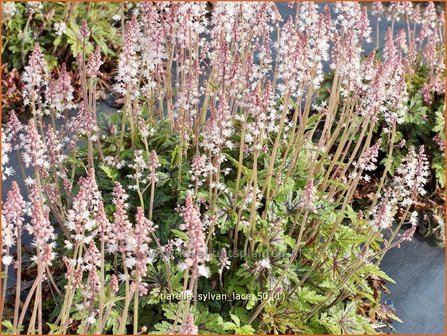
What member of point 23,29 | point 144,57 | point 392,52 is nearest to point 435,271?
point 392,52

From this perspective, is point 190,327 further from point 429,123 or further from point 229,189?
point 429,123

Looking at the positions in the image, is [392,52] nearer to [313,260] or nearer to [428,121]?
[313,260]

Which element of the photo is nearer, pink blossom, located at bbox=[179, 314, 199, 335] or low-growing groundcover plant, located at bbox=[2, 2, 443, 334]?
pink blossom, located at bbox=[179, 314, 199, 335]

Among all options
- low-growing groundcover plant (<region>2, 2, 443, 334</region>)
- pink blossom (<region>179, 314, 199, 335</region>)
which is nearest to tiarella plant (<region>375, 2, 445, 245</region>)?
low-growing groundcover plant (<region>2, 2, 443, 334</region>)

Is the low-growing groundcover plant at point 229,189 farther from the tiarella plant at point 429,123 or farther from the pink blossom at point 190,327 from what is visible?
the tiarella plant at point 429,123

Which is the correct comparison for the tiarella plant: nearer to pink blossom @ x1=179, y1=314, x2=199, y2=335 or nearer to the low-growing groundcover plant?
the low-growing groundcover plant

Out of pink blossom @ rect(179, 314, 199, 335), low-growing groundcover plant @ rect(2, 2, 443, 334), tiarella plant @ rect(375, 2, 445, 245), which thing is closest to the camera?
pink blossom @ rect(179, 314, 199, 335)

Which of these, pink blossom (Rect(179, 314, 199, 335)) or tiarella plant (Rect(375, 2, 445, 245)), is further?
tiarella plant (Rect(375, 2, 445, 245))

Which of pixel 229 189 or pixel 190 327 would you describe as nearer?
pixel 190 327

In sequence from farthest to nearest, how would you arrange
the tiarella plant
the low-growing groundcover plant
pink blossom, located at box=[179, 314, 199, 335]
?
the tiarella plant → the low-growing groundcover plant → pink blossom, located at box=[179, 314, 199, 335]

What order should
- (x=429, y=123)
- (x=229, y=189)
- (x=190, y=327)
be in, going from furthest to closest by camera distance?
(x=429, y=123) < (x=229, y=189) < (x=190, y=327)

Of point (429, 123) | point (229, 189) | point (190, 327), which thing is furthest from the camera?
point (429, 123)

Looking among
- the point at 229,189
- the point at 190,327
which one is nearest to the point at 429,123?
the point at 229,189

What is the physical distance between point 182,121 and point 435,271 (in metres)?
2.35
